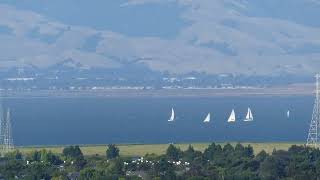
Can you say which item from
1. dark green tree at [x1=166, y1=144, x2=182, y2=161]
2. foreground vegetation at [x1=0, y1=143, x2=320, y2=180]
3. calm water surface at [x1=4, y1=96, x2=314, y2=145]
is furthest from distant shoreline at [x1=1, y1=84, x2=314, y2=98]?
foreground vegetation at [x1=0, y1=143, x2=320, y2=180]

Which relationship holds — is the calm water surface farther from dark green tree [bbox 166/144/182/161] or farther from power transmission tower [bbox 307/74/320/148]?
dark green tree [bbox 166/144/182/161]

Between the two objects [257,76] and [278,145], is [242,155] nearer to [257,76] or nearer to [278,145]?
[278,145]

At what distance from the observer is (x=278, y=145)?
64.4m

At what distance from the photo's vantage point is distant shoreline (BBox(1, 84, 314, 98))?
509 feet

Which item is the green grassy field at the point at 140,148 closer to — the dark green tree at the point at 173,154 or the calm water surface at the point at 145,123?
the dark green tree at the point at 173,154

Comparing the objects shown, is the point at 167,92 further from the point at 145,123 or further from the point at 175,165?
the point at 175,165

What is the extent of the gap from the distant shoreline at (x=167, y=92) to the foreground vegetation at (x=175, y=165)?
9982cm

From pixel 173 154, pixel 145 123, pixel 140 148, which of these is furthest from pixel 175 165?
pixel 145 123

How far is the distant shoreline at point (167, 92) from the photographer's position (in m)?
155

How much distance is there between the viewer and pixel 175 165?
157ft

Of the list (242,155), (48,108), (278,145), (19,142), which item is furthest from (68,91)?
(242,155)

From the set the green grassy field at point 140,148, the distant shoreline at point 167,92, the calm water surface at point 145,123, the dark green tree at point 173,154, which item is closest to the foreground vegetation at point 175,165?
the dark green tree at point 173,154

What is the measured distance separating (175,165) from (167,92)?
111 m

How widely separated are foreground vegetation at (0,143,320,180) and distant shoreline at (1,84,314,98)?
9982 cm
